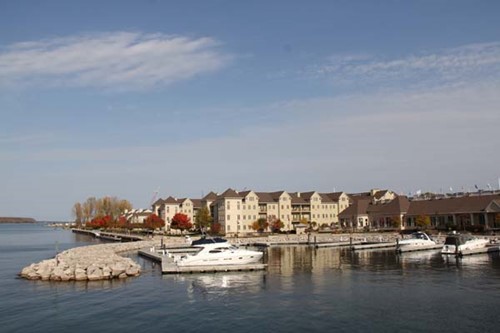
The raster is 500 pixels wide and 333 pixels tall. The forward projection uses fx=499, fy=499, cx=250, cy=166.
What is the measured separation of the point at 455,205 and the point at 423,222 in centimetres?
720

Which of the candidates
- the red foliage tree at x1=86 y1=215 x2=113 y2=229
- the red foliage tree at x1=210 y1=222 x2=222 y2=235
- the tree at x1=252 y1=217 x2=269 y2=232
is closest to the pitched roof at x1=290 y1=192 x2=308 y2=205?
the tree at x1=252 y1=217 x2=269 y2=232

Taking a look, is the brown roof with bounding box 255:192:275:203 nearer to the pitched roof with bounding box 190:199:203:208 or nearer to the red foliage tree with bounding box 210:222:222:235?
the red foliage tree with bounding box 210:222:222:235

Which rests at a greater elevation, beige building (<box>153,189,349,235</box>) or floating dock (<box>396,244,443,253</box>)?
beige building (<box>153,189,349,235</box>)

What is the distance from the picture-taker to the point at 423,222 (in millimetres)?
100750

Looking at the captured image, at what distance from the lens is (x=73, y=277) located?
44.7 m

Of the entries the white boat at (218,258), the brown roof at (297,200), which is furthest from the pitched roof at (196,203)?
the white boat at (218,258)

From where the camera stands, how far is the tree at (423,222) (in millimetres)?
100625

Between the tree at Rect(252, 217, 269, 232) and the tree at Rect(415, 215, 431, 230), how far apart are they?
1278 inches

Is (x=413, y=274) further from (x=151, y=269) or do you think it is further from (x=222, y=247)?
(x=151, y=269)

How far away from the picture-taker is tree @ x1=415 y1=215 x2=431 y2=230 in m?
101

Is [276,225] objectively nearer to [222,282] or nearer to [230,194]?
[230,194]

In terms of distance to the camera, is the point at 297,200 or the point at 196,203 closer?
the point at 297,200

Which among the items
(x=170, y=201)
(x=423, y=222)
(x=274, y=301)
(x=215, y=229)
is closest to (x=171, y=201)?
(x=170, y=201)

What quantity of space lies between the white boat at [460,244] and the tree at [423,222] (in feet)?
119
